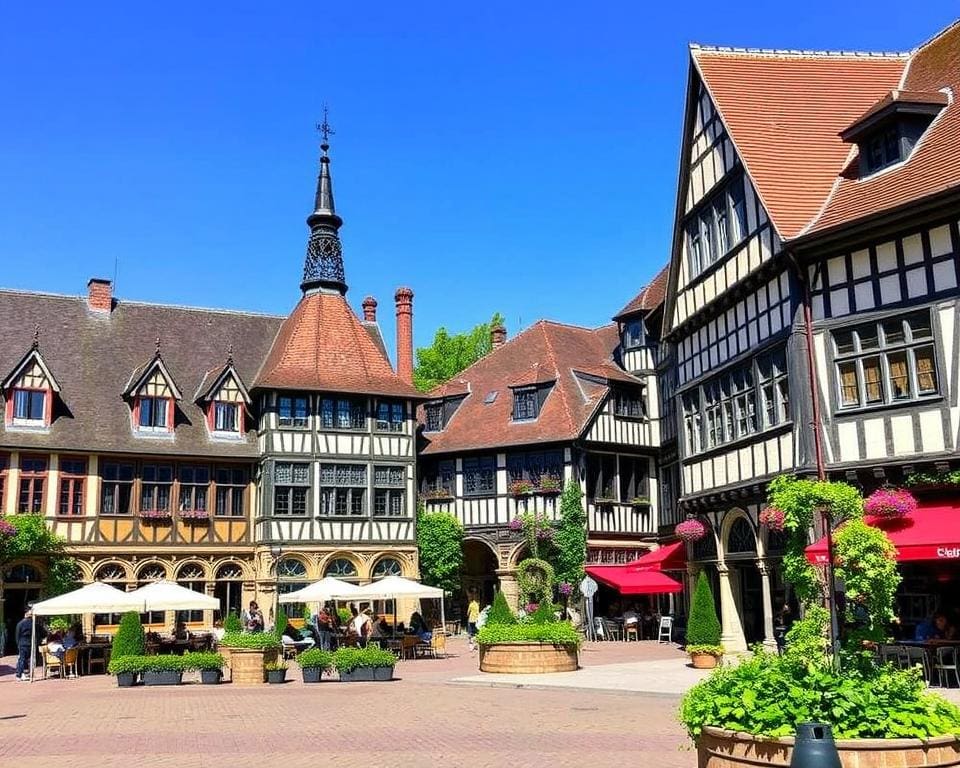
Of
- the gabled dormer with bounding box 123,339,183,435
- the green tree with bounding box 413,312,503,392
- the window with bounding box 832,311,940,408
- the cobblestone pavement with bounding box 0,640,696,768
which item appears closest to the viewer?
the cobblestone pavement with bounding box 0,640,696,768

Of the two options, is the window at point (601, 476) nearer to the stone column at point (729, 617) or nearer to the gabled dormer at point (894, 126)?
the stone column at point (729, 617)

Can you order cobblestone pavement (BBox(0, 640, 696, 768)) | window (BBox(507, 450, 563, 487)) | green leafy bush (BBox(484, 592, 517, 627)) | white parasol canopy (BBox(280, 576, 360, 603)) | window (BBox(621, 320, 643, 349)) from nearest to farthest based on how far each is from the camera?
cobblestone pavement (BBox(0, 640, 696, 768)) < green leafy bush (BBox(484, 592, 517, 627)) < white parasol canopy (BBox(280, 576, 360, 603)) < window (BBox(507, 450, 563, 487)) < window (BBox(621, 320, 643, 349))

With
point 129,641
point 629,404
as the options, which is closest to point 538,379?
point 629,404

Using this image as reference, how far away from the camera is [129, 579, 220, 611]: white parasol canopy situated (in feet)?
A: 83.8

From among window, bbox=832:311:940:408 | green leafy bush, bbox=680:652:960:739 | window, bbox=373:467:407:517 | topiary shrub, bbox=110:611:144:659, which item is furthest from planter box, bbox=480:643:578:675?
window, bbox=373:467:407:517

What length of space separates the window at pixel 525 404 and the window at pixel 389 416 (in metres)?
4.26

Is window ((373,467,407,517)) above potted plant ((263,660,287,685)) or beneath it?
above

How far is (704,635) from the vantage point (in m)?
21.7

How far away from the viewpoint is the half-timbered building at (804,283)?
735 inches

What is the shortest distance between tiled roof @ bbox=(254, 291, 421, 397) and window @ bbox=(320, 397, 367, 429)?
0.63 metres

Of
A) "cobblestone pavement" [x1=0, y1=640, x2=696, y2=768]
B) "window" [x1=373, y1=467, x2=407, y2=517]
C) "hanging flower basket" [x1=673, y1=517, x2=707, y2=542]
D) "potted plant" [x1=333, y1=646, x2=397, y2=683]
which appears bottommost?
"cobblestone pavement" [x1=0, y1=640, x2=696, y2=768]

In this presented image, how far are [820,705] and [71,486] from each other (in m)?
30.3

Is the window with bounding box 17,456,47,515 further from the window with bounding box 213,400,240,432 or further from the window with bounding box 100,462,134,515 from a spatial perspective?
Result: the window with bounding box 213,400,240,432

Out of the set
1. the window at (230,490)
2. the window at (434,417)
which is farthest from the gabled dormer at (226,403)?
the window at (434,417)
